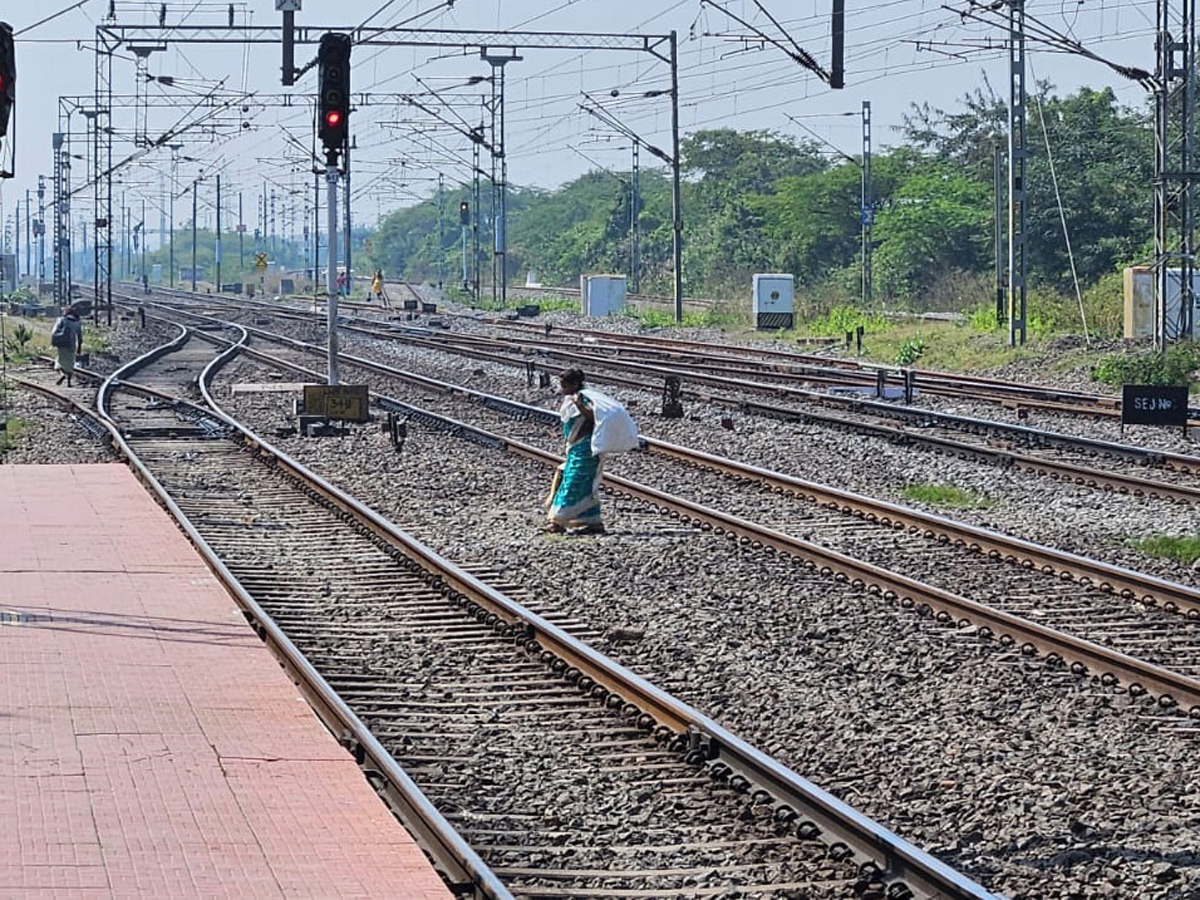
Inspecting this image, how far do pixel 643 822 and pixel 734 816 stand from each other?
1.23 feet

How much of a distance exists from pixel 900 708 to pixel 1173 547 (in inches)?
239

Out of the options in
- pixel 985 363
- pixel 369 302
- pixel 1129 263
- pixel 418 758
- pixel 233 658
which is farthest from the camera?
pixel 369 302

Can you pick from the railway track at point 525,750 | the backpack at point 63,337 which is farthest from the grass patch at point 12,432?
the railway track at point 525,750

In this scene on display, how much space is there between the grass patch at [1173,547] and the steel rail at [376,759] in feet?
22.9

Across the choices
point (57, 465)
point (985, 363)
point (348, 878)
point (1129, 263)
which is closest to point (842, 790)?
point (348, 878)

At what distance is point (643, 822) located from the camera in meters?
7.91

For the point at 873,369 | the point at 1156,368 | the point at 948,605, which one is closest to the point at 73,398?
the point at 873,369

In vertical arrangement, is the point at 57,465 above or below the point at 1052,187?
below

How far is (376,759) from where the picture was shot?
848 centimetres

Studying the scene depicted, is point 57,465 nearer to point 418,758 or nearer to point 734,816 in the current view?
point 418,758

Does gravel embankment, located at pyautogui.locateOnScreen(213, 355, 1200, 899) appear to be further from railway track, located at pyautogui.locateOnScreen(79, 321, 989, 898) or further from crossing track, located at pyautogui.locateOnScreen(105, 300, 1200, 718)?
railway track, located at pyautogui.locateOnScreen(79, 321, 989, 898)

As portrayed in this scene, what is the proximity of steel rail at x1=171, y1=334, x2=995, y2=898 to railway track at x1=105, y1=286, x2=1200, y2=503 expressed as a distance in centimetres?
743

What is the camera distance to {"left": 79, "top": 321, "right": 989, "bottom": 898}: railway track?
23.5 feet

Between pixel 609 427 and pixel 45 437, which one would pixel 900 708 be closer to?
pixel 609 427
